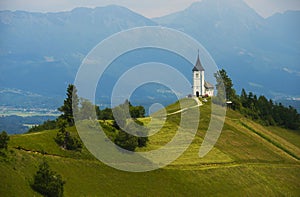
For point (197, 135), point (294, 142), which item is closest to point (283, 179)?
point (197, 135)

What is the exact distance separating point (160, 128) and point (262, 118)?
57.6 m

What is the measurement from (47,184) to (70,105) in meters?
35.4

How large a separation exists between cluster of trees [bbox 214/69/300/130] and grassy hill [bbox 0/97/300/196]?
20.1 metres

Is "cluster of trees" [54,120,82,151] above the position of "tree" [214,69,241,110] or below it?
below

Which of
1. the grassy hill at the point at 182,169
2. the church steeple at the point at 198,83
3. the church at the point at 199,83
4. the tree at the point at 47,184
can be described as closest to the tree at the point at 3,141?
the grassy hill at the point at 182,169

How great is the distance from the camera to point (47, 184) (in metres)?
67.1

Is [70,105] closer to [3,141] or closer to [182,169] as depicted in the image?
[182,169]

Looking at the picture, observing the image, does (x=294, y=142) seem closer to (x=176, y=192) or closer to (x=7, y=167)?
(x=176, y=192)

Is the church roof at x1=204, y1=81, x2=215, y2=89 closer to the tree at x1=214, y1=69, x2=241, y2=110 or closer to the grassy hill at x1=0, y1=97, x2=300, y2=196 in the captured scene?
the tree at x1=214, y1=69, x2=241, y2=110

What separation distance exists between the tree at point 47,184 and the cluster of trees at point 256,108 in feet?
275

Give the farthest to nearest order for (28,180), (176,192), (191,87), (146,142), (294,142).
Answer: (191,87) < (294,142) < (146,142) < (176,192) < (28,180)

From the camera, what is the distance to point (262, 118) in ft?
529

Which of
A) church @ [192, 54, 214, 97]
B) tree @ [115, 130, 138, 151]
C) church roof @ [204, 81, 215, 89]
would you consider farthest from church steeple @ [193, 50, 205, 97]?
tree @ [115, 130, 138, 151]

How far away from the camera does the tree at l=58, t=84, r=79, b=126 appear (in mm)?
101188
